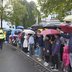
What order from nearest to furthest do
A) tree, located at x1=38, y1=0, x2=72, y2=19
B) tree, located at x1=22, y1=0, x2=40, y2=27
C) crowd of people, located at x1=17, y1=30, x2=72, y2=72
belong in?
1. crowd of people, located at x1=17, y1=30, x2=72, y2=72
2. tree, located at x1=38, y1=0, x2=72, y2=19
3. tree, located at x1=22, y1=0, x2=40, y2=27

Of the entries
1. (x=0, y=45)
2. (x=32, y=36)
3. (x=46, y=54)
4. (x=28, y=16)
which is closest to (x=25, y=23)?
(x=28, y=16)

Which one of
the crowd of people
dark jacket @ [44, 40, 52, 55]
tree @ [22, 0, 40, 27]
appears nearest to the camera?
the crowd of people

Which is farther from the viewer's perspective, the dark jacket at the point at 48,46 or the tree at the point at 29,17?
the tree at the point at 29,17

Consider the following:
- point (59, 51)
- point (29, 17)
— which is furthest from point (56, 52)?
point (29, 17)

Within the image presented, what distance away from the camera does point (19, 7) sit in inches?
2702

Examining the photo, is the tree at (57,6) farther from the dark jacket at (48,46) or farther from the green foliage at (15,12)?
the green foliage at (15,12)

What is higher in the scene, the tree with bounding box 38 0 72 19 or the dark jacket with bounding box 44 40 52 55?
the tree with bounding box 38 0 72 19

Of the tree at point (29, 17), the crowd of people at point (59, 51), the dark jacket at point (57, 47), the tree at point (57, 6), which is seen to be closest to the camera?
the crowd of people at point (59, 51)

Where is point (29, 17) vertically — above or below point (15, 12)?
below

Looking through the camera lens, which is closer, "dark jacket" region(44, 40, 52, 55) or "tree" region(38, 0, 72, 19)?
"dark jacket" region(44, 40, 52, 55)

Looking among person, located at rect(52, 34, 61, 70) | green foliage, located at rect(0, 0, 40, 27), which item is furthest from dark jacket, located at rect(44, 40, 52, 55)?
green foliage, located at rect(0, 0, 40, 27)

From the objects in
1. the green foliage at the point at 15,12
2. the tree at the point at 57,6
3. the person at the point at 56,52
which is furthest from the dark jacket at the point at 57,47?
the green foliage at the point at 15,12

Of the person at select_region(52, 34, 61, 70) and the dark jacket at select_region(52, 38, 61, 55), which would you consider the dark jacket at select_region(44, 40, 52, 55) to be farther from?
the dark jacket at select_region(52, 38, 61, 55)

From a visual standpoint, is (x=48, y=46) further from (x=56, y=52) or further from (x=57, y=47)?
(x=57, y=47)
